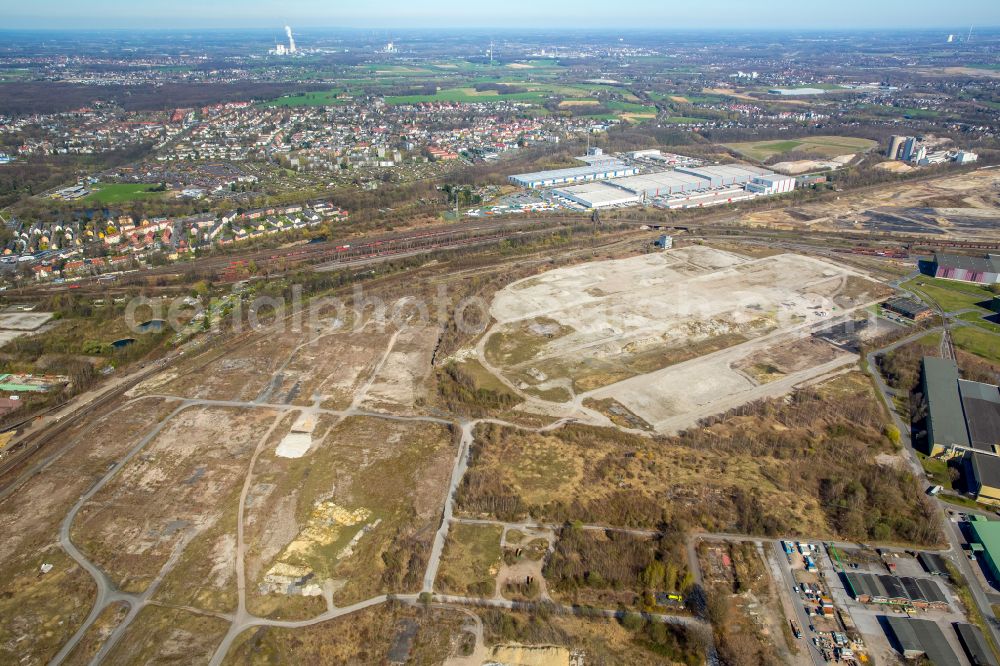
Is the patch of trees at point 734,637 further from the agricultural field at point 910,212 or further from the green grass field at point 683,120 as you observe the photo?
the green grass field at point 683,120

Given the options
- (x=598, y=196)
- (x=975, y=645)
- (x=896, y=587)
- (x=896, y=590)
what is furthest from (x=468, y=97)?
(x=975, y=645)

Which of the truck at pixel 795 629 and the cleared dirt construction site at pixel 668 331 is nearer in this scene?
the truck at pixel 795 629

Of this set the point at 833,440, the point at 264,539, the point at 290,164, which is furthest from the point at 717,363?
the point at 290,164

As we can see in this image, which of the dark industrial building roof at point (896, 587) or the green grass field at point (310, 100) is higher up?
the green grass field at point (310, 100)

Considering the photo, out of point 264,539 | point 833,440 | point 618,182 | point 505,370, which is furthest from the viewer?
point 618,182

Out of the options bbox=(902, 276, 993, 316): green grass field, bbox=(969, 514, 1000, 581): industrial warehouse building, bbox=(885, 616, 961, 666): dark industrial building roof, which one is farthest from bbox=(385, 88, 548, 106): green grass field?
bbox=(885, 616, 961, 666): dark industrial building roof

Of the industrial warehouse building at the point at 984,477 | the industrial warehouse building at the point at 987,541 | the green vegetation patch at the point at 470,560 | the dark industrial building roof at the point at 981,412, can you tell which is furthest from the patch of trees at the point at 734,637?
the dark industrial building roof at the point at 981,412

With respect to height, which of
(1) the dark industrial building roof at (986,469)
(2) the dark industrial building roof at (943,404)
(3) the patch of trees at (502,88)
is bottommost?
(1) the dark industrial building roof at (986,469)

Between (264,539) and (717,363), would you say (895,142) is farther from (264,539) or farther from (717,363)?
(264,539)
